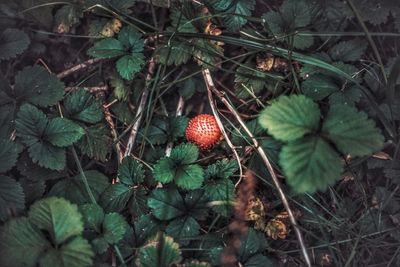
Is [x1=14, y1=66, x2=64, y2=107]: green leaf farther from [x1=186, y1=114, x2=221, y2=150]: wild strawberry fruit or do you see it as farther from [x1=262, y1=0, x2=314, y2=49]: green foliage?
[x1=262, y1=0, x2=314, y2=49]: green foliage

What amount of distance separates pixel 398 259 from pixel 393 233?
0.32ft

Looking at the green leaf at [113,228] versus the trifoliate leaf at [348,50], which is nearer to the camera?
the green leaf at [113,228]

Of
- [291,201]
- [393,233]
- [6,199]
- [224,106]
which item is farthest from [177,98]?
[393,233]

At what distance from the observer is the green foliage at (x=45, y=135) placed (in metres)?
1.78

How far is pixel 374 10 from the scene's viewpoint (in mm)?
1961

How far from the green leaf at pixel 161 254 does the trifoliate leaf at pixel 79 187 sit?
0.35m

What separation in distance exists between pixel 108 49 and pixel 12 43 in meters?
0.41

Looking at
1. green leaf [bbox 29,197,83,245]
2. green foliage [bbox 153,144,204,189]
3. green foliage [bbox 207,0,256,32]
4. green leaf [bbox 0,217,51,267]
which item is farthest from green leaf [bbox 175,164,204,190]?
green foliage [bbox 207,0,256,32]

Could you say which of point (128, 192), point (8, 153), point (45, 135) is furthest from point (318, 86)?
point (8, 153)

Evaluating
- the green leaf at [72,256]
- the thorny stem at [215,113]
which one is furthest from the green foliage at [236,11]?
the green leaf at [72,256]

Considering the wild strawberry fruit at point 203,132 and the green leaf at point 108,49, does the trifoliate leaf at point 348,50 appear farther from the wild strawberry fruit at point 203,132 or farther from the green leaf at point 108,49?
the green leaf at point 108,49

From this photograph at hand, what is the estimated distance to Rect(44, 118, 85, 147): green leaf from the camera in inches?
70.6

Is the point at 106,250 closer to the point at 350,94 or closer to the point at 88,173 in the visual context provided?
the point at 88,173

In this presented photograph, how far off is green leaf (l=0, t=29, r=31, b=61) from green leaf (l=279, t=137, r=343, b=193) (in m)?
1.22
